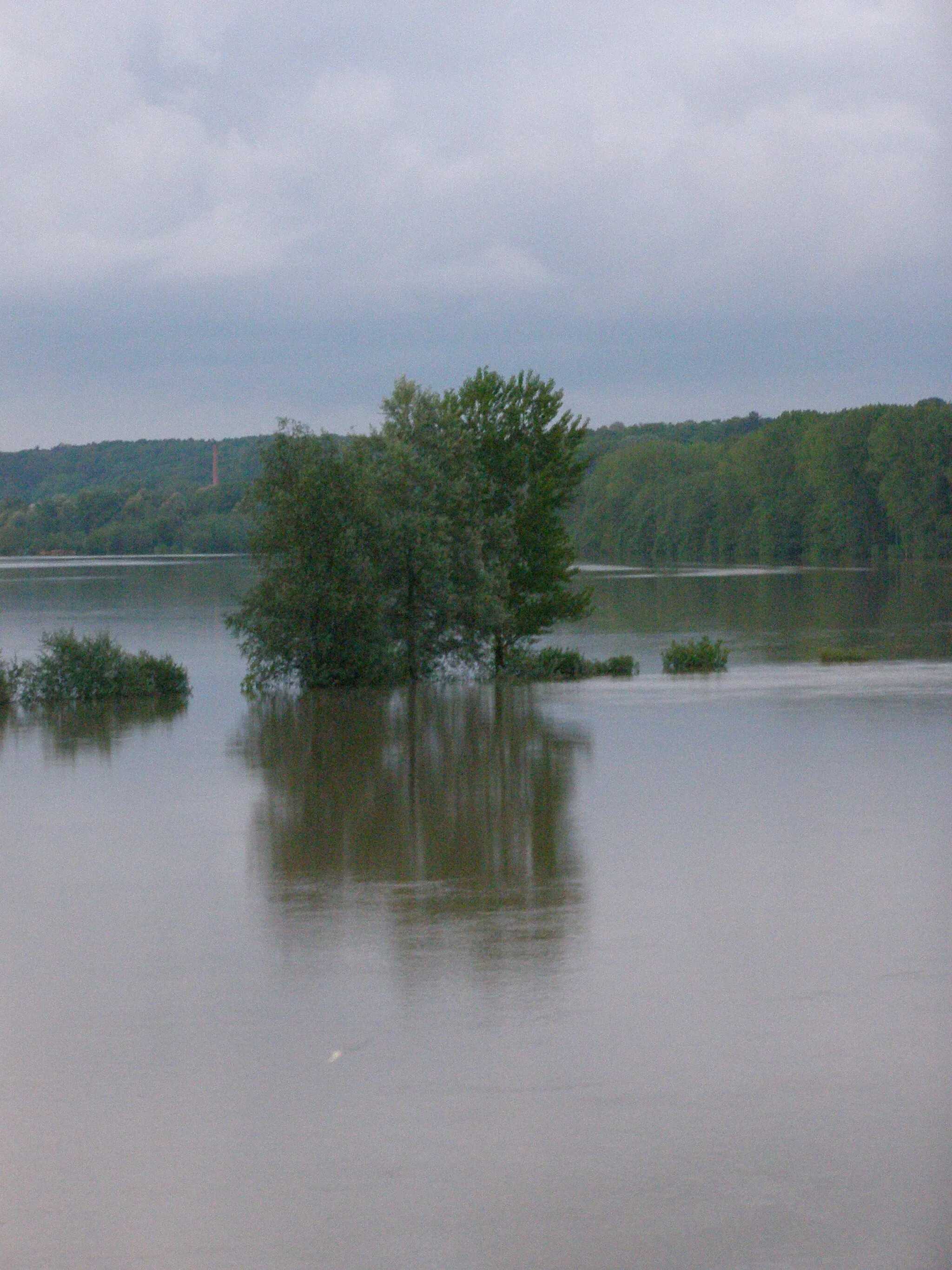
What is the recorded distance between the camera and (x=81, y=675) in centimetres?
2680

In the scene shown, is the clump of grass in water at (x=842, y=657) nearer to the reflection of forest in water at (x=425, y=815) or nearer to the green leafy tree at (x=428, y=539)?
the green leafy tree at (x=428, y=539)

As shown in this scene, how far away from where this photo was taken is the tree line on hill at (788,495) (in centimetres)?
10812

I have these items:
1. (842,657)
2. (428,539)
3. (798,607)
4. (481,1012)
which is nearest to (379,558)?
(428,539)

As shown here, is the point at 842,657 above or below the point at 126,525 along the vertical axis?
below

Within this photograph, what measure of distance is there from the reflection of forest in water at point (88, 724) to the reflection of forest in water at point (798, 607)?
64.9 feet

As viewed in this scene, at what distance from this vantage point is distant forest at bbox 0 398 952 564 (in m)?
109

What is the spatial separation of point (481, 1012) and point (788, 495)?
394 ft

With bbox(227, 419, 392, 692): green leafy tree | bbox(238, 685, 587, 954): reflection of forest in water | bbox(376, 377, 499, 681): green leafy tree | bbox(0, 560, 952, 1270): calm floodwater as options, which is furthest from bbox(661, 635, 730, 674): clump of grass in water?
bbox(0, 560, 952, 1270): calm floodwater

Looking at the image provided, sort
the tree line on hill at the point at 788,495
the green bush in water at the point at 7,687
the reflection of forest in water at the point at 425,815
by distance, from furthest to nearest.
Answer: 1. the tree line on hill at the point at 788,495
2. the green bush in water at the point at 7,687
3. the reflection of forest in water at the point at 425,815

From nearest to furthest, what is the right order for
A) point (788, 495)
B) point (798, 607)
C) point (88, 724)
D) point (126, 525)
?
point (88, 724)
point (798, 607)
point (788, 495)
point (126, 525)

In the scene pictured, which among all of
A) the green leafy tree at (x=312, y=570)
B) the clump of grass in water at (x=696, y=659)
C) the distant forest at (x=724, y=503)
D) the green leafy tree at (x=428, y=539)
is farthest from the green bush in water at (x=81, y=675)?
the distant forest at (x=724, y=503)

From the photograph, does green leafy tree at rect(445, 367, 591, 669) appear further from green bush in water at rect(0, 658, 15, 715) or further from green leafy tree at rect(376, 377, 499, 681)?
green bush in water at rect(0, 658, 15, 715)

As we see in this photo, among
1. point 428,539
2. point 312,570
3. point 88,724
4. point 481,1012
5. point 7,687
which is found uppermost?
point 428,539

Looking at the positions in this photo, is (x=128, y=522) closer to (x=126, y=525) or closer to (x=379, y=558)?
(x=126, y=525)
